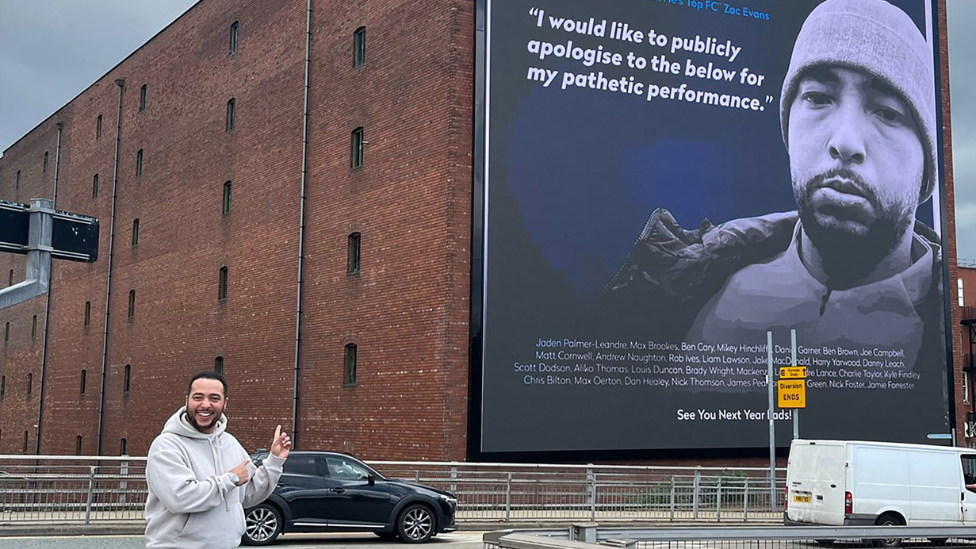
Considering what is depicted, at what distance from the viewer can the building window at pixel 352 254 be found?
3091cm

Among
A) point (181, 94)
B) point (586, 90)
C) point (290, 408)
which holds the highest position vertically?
point (181, 94)

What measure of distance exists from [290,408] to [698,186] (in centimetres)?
1313

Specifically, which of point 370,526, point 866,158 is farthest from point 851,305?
point 370,526

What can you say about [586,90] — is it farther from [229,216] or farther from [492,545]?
[492,545]

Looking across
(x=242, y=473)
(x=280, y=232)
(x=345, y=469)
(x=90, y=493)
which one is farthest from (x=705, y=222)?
(x=242, y=473)

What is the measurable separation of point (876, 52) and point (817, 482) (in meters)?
18.0

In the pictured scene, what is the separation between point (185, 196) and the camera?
41656 mm

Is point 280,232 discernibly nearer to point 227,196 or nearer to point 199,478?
point 227,196

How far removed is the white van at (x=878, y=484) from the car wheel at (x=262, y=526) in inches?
344

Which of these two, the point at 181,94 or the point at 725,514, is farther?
the point at 181,94

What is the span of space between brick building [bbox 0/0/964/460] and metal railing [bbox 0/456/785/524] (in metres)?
3.76

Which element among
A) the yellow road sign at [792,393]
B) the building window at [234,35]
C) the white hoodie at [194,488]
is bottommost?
the white hoodie at [194,488]

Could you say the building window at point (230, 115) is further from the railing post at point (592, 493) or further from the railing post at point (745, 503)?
the railing post at point (745, 503)

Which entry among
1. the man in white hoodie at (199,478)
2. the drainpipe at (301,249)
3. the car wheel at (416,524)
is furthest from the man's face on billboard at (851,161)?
the man in white hoodie at (199,478)
